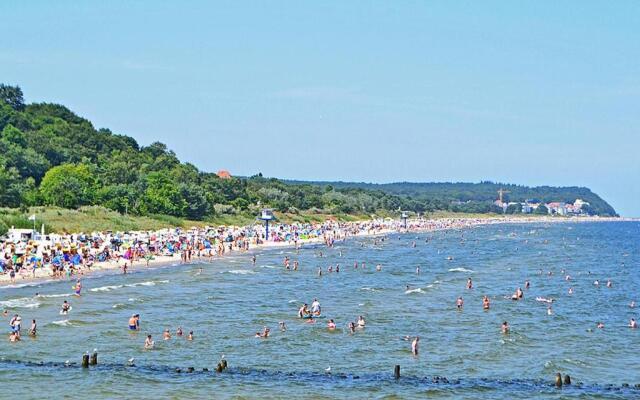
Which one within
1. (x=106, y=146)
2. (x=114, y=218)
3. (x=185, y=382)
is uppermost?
(x=106, y=146)

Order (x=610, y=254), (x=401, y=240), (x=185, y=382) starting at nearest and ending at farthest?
(x=185, y=382) < (x=610, y=254) < (x=401, y=240)

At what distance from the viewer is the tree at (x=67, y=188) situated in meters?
100

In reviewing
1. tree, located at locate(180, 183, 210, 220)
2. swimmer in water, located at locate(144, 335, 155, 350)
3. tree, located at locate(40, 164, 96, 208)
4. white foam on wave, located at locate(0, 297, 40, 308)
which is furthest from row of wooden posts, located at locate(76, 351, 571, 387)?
tree, located at locate(180, 183, 210, 220)

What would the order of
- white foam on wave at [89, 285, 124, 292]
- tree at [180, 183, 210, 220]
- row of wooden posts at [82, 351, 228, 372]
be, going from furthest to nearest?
tree at [180, 183, 210, 220], white foam on wave at [89, 285, 124, 292], row of wooden posts at [82, 351, 228, 372]

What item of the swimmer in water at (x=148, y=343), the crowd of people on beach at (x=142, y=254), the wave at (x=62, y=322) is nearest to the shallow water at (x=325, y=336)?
Answer: the wave at (x=62, y=322)

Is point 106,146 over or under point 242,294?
over

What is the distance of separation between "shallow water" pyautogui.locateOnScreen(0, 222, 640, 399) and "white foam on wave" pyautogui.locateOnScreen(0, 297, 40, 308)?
0.11m

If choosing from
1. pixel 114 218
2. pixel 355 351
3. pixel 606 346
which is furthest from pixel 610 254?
pixel 355 351

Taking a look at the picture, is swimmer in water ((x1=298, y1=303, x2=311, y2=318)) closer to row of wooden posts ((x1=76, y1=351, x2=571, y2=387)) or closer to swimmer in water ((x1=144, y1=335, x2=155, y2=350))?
swimmer in water ((x1=144, y1=335, x2=155, y2=350))

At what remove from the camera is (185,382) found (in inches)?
1201

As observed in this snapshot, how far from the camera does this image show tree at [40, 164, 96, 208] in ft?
329

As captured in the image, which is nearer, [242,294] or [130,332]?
[130,332]

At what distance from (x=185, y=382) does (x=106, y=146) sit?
126 metres

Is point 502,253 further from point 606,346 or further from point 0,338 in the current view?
point 0,338
